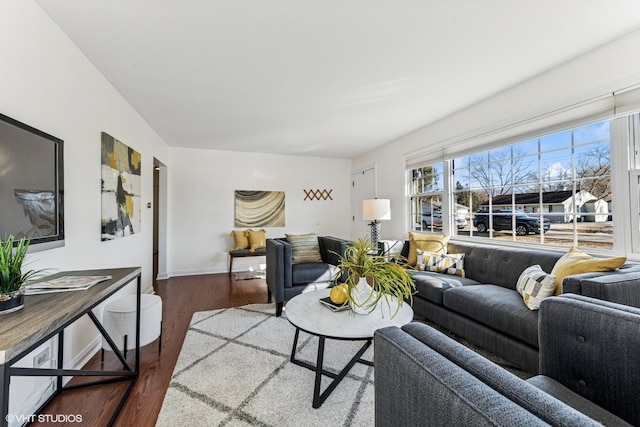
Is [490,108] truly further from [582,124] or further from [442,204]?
[442,204]

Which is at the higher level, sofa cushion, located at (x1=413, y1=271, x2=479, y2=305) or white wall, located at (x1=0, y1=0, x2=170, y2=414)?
white wall, located at (x1=0, y1=0, x2=170, y2=414)

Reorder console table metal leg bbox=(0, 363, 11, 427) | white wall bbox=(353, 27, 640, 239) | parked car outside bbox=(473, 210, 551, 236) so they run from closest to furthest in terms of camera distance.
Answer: console table metal leg bbox=(0, 363, 11, 427) < white wall bbox=(353, 27, 640, 239) < parked car outside bbox=(473, 210, 551, 236)

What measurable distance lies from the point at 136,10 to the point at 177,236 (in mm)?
3908

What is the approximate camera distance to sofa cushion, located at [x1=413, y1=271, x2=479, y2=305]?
2.45m

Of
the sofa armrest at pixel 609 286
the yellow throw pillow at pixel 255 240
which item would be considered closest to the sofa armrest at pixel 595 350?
the sofa armrest at pixel 609 286

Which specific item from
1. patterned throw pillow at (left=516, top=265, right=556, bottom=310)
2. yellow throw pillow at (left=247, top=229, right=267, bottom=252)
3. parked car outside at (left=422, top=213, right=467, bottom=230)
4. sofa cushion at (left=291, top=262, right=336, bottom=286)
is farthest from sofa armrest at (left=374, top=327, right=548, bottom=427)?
yellow throw pillow at (left=247, top=229, right=267, bottom=252)

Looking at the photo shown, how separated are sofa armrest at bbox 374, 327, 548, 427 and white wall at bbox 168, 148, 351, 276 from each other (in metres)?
4.71

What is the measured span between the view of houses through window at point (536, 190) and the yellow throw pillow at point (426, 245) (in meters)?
0.44

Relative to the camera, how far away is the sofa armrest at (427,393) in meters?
0.51

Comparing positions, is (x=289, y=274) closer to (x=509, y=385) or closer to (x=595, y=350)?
(x=595, y=350)

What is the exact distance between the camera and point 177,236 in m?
4.88

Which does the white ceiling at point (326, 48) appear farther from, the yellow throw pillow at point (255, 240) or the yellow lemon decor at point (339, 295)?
the yellow throw pillow at point (255, 240)

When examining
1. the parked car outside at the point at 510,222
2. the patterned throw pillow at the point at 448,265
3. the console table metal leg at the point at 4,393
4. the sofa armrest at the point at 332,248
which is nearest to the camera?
the console table metal leg at the point at 4,393

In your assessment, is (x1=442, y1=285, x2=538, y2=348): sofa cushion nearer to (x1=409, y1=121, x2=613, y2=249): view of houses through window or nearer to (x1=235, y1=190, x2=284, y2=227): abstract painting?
(x1=409, y1=121, x2=613, y2=249): view of houses through window
